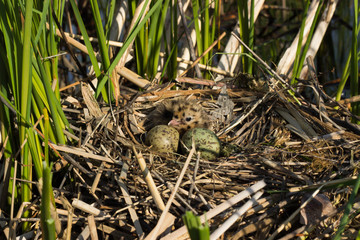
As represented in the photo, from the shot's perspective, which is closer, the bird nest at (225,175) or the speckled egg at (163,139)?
the bird nest at (225,175)

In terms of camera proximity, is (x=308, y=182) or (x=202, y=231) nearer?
(x=202, y=231)

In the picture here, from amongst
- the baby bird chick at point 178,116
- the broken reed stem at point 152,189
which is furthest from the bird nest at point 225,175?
the baby bird chick at point 178,116

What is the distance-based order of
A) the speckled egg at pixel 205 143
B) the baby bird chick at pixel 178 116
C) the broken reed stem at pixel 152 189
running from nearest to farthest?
the broken reed stem at pixel 152 189 → the speckled egg at pixel 205 143 → the baby bird chick at pixel 178 116

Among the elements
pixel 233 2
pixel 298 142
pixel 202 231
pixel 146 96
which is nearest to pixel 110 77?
pixel 146 96

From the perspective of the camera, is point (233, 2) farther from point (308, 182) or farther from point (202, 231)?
point (202, 231)

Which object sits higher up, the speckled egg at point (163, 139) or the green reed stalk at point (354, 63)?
the green reed stalk at point (354, 63)

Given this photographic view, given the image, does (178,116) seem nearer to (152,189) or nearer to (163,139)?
(163,139)

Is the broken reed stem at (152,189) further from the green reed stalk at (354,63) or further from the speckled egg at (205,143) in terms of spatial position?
the green reed stalk at (354,63)
